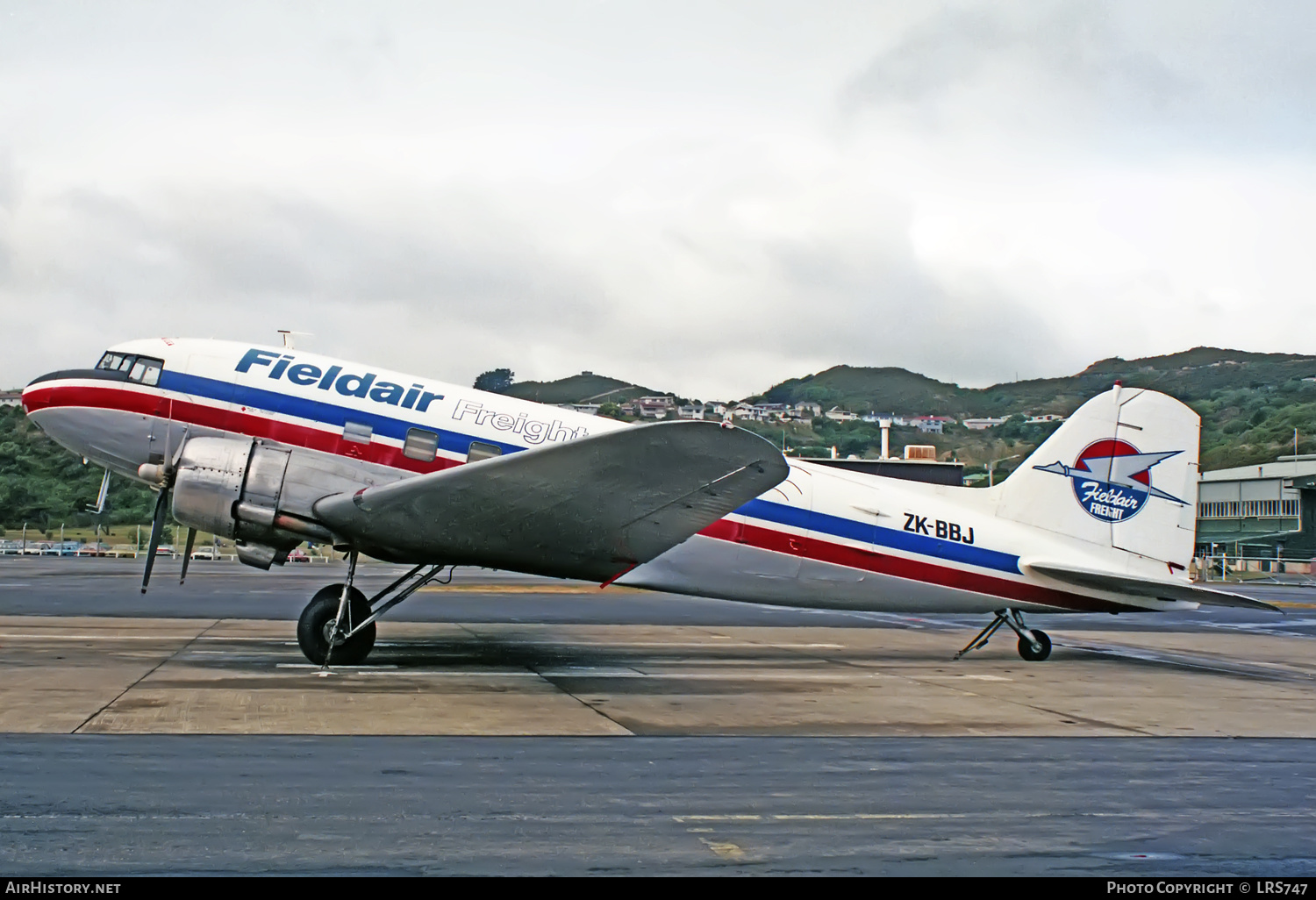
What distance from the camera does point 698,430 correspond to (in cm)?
1218

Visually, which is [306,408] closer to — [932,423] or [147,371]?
[147,371]

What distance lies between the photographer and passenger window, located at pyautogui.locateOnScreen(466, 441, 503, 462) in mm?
16062

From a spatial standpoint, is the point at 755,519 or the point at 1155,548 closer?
the point at 755,519

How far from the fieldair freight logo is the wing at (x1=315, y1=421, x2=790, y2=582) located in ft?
23.1

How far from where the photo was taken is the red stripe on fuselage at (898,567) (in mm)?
16641

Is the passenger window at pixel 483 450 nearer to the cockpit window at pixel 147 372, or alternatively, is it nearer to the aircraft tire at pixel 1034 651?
the cockpit window at pixel 147 372

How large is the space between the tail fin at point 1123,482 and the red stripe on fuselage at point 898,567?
1.04 metres

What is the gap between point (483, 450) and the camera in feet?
52.8

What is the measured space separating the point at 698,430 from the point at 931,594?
22.5 ft

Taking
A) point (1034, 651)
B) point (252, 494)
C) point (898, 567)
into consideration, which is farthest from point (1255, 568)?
point (252, 494)

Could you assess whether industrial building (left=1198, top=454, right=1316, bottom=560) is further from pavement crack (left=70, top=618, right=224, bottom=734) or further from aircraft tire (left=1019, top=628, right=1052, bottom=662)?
pavement crack (left=70, top=618, right=224, bottom=734)

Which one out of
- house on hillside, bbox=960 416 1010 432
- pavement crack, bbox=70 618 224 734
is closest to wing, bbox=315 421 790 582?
pavement crack, bbox=70 618 224 734
